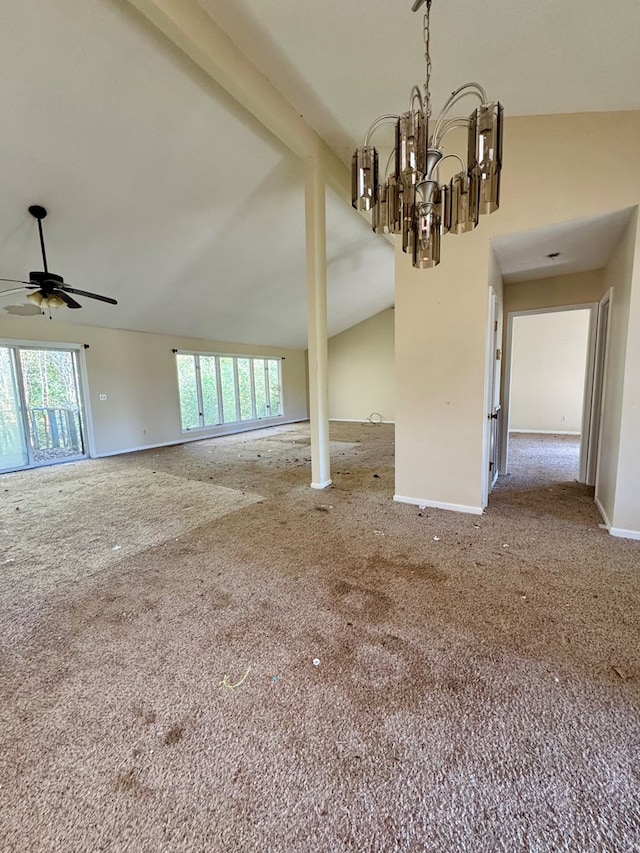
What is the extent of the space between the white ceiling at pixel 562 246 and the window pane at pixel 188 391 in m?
6.54

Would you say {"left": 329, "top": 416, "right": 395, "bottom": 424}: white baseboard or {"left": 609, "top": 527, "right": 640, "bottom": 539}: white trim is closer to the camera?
{"left": 609, "top": 527, "right": 640, "bottom": 539}: white trim

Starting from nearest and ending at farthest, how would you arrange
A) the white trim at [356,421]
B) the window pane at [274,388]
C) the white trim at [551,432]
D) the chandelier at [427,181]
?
the chandelier at [427,181], the white trim at [551,432], the white trim at [356,421], the window pane at [274,388]

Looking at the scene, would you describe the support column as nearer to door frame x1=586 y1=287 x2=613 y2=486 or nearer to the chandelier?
the chandelier

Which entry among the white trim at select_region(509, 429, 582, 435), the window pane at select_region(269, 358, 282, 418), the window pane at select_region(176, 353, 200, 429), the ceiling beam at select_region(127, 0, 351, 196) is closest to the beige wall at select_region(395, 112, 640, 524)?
the ceiling beam at select_region(127, 0, 351, 196)

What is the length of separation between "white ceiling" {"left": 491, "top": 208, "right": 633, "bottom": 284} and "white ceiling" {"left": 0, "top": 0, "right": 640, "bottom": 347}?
74 cm

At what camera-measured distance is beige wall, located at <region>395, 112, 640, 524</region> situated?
274 centimetres

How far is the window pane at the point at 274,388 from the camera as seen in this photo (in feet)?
34.7

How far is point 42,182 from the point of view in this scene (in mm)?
3395

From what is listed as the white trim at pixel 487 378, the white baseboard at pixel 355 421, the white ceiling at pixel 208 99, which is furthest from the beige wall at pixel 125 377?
the white trim at pixel 487 378

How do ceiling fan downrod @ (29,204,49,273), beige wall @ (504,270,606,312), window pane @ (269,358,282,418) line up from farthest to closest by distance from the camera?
window pane @ (269,358,282,418) → beige wall @ (504,270,606,312) → ceiling fan downrod @ (29,204,49,273)

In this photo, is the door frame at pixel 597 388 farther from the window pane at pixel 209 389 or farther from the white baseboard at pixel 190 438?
the window pane at pixel 209 389

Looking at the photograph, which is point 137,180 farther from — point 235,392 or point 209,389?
point 235,392

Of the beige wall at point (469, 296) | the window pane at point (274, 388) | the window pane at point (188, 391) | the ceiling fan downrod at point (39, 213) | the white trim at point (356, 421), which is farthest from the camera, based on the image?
the window pane at point (274, 388)

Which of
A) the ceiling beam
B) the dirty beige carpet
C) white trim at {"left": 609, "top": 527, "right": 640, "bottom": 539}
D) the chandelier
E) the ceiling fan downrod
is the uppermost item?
the ceiling beam
